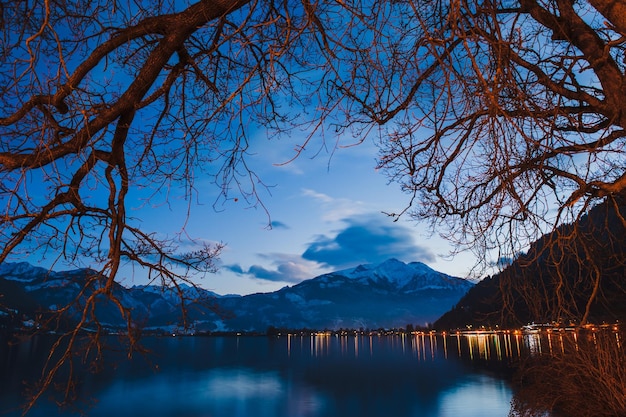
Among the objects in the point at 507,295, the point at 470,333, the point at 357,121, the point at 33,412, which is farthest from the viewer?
the point at 470,333

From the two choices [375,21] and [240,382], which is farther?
[240,382]

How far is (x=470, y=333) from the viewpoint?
19188 cm

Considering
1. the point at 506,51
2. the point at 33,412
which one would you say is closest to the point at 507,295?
the point at 506,51

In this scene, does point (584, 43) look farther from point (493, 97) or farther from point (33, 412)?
point (33, 412)

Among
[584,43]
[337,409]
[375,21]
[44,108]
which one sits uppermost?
[584,43]

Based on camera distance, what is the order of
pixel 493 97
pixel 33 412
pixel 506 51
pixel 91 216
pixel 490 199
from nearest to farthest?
pixel 493 97 < pixel 506 51 < pixel 91 216 < pixel 490 199 < pixel 33 412

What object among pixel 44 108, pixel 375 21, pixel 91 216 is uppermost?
pixel 375 21

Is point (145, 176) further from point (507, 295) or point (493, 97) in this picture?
point (507, 295)

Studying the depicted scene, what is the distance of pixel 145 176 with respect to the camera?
3119mm

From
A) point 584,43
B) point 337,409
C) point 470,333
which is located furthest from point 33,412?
point 470,333

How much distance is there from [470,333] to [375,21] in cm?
20697

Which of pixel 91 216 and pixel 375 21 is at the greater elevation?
pixel 375 21

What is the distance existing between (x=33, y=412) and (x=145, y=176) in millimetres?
45035

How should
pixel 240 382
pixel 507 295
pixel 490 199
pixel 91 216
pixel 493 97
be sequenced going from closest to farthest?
pixel 493 97, pixel 91 216, pixel 507 295, pixel 490 199, pixel 240 382
